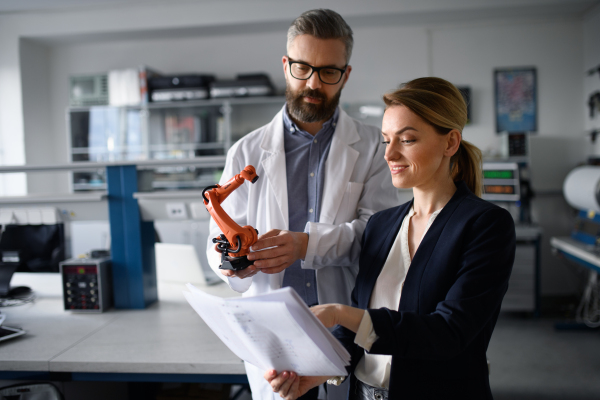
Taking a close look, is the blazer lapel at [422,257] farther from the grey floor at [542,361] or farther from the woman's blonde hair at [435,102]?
the grey floor at [542,361]

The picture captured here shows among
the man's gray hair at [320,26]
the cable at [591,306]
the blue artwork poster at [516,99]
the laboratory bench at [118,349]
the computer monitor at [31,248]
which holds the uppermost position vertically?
the blue artwork poster at [516,99]

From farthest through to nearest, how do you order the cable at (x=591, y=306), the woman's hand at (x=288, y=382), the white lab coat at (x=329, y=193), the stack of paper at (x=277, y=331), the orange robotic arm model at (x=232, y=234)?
the cable at (x=591, y=306)
the white lab coat at (x=329, y=193)
the orange robotic arm model at (x=232, y=234)
the woman's hand at (x=288, y=382)
the stack of paper at (x=277, y=331)

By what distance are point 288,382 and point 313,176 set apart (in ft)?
2.16

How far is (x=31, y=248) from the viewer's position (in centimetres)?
208

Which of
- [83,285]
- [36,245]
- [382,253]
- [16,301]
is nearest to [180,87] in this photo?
[36,245]

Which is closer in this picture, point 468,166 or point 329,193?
point 468,166

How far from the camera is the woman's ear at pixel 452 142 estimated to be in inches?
39.0

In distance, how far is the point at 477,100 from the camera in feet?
15.1

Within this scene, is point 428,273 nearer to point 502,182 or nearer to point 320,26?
point 320,26

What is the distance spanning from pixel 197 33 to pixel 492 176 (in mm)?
3452

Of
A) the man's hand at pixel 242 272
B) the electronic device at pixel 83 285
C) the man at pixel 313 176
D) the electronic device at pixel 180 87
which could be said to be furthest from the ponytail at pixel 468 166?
the electronic device at pixel 180 87

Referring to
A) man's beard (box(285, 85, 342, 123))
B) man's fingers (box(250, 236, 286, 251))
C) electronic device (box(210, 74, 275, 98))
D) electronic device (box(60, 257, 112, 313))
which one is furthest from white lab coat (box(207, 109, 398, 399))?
electronic device (box(210, 74, 275, 98))

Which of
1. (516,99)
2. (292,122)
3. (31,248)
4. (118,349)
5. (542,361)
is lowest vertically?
(542,361)

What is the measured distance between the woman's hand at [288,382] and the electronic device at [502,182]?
3.44 m
